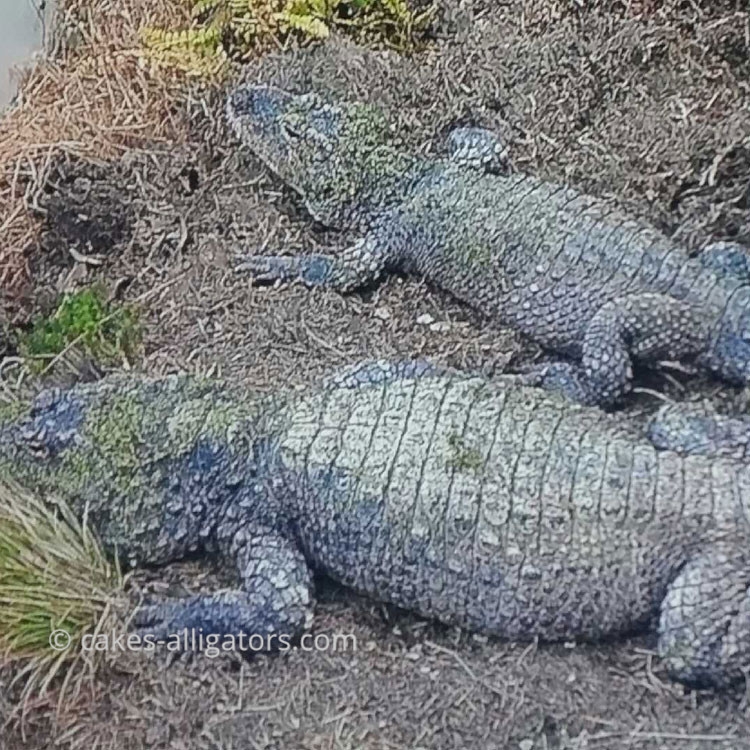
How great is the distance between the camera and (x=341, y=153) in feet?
9.70

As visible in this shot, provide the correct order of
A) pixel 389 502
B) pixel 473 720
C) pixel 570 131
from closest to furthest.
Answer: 1. pixel 473 720
2. pixel 389 502
3. pixel 570 131

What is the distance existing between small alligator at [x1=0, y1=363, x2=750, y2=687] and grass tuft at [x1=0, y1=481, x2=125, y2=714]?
4cm

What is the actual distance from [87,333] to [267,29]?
3.34 feet

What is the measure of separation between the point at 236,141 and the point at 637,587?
1462 millimetres

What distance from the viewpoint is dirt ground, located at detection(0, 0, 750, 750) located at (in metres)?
1.92

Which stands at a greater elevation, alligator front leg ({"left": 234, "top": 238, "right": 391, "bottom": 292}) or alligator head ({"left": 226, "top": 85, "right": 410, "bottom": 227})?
alligator head ({"left": 226, "top": 85, "right": 410, "bottom": 227})

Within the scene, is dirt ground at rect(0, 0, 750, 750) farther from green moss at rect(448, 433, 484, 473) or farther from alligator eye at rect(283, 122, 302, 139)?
green moss at rect(448, 433, 484, 473)

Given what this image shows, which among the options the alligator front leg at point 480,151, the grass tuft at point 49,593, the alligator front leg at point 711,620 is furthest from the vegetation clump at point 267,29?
the alligator front leg at point 711,620

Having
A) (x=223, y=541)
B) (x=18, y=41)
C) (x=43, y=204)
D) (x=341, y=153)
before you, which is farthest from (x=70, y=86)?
(x=223, y=541)

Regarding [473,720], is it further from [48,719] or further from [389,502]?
[48,719]

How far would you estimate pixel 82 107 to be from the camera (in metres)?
3.17

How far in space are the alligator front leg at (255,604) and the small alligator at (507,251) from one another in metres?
0.56

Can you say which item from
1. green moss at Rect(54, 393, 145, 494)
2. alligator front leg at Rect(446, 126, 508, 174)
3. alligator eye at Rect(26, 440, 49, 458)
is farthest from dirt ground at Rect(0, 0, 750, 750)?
alligator eye at Rect(26, 440, 49, 458)

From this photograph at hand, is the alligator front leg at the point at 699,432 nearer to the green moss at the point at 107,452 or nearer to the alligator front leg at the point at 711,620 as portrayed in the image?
the alligator front leg at the point at 711,620
